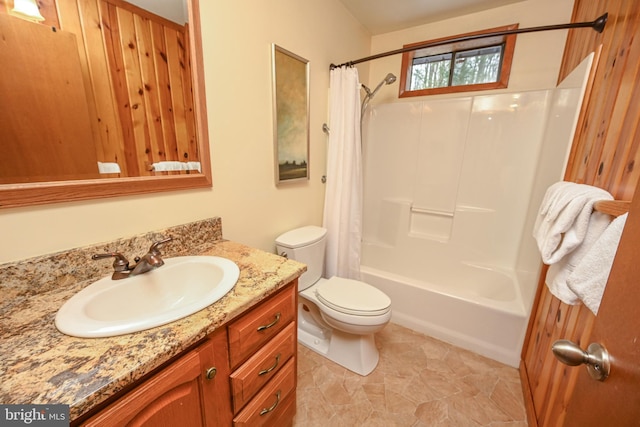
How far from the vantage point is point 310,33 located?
61.6 inches

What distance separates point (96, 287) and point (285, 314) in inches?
23.6

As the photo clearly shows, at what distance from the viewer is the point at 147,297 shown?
853mm

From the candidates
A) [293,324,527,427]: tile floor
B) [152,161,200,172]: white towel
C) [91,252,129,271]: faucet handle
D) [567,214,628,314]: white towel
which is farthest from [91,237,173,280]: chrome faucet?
[567,214,628,314]: white towel

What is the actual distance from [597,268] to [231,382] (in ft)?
3.40

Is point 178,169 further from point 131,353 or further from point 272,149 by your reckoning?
point 131,353

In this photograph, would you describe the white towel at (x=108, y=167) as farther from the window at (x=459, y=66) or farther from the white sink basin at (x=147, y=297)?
the window at (x=459, y=66)

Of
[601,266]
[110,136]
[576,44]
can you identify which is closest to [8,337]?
[110,136]

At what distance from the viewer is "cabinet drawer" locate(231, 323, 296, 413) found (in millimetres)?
775

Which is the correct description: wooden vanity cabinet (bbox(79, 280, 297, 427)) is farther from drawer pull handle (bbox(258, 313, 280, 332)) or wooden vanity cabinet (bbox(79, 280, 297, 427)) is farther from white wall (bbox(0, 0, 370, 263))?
white wall (bbox(0, 0, 370, 263))

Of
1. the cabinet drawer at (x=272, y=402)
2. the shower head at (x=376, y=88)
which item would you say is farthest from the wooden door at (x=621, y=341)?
the shower head at (x=376, y=88)

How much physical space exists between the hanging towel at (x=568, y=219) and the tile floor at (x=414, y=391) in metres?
0.94

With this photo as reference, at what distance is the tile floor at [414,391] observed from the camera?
1.24 m

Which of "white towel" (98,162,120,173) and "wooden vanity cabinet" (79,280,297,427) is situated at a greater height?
"white towel" (98,162,120,173)

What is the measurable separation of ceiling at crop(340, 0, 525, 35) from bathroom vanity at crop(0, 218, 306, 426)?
77.9 inches
